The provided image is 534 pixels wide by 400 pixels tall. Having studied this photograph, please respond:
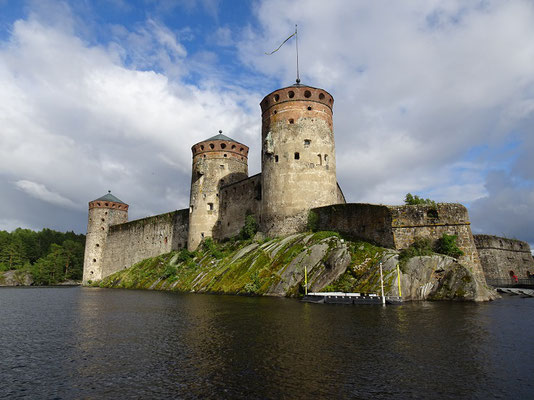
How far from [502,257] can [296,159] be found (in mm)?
24493

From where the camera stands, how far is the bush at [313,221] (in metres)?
30.1

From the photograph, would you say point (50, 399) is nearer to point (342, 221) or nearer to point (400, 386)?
point (400, 386)

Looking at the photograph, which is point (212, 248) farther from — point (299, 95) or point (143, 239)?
point (143, 239)

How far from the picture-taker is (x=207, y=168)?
140 ft

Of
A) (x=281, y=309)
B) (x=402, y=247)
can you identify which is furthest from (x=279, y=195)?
(x=281, y=309)

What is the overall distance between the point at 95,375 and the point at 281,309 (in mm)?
10359

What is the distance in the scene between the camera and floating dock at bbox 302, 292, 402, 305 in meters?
Answer: 18.4

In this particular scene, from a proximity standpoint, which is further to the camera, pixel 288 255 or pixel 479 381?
pixel 288 255

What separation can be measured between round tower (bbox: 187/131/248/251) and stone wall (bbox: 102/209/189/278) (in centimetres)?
513

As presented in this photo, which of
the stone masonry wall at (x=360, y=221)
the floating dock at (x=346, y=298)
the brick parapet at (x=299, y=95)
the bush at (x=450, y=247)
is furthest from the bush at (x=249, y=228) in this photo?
the bush at (x=450, y=247)

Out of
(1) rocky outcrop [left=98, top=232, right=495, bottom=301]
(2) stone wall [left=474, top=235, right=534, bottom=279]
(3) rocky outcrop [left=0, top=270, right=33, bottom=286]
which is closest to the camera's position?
(1) rocky outcrop [left=98, top=232, right=495, bottom=301]

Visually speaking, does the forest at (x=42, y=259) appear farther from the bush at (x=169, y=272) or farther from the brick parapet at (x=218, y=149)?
the brick parapet at (x=218, y=149)

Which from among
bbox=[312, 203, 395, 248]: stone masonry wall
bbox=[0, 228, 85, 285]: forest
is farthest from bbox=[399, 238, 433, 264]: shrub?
bbox=[0, 228, 85, 285]: forest

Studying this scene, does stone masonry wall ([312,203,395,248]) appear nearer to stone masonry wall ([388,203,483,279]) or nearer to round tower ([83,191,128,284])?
stone masonry wall ([388,203,483,279])
